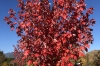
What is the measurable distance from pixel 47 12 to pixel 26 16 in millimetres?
728

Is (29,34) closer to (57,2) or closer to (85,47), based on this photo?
(57,2)

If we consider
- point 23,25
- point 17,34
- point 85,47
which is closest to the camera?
point 85,47

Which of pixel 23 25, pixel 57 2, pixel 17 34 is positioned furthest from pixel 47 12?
pixel 17 34

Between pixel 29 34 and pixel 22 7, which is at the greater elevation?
pixel 22 7

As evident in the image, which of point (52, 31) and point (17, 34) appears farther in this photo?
point (17, 34)

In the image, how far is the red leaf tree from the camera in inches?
216

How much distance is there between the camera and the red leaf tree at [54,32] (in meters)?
5.49

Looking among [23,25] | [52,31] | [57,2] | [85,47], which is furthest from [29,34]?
[85,47]

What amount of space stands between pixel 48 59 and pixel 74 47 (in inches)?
36.6

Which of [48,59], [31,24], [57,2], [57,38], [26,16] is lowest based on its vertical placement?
[48,59]

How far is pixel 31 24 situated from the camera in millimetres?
5840

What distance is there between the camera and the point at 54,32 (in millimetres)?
5777

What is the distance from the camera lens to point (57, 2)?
6051 mm

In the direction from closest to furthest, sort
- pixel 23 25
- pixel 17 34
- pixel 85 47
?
pixel 85 47
pixel 23 25
pixel 17 34
